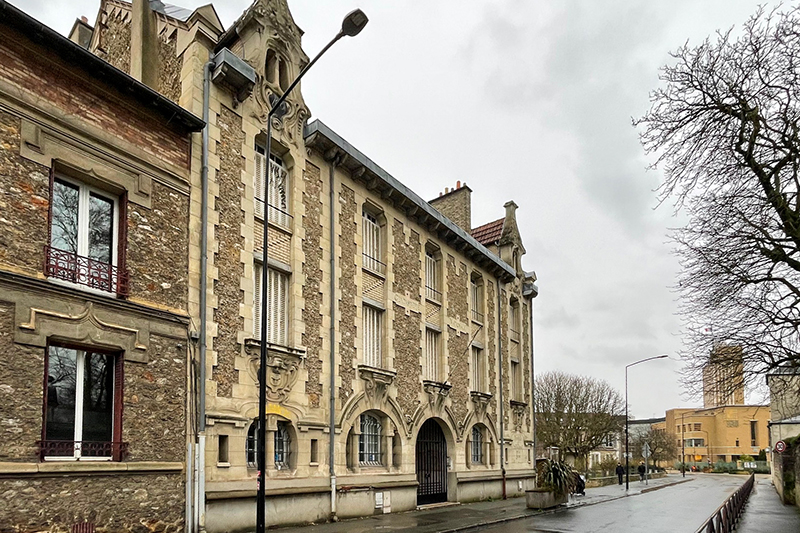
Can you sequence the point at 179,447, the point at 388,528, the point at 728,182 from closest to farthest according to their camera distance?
the point at 179,447 → the point at 728,182 → the point at 388,528

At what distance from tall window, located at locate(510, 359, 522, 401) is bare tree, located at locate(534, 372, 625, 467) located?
983 inches

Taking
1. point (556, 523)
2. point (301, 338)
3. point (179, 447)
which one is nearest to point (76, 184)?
point (179, 447)

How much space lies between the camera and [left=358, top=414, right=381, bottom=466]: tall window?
63.4ft

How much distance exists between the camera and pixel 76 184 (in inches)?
478

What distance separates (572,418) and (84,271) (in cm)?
4888

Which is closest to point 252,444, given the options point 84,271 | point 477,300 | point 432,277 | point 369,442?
point 369,442

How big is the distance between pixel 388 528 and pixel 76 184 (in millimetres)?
9875

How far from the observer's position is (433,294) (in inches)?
953

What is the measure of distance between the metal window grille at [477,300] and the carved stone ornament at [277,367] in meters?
12.3

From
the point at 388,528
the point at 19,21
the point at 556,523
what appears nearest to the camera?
the point at 19,21

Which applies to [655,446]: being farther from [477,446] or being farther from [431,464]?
[431,464]

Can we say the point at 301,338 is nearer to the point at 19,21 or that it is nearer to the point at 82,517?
the point at 82,517

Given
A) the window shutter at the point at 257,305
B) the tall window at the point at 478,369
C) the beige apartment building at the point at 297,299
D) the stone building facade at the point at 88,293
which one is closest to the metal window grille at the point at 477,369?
the tall window at the point at 478,369

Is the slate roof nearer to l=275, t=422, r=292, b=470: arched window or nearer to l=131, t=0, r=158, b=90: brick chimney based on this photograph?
l=131, t=0, r=158, b=90: brick chimney
